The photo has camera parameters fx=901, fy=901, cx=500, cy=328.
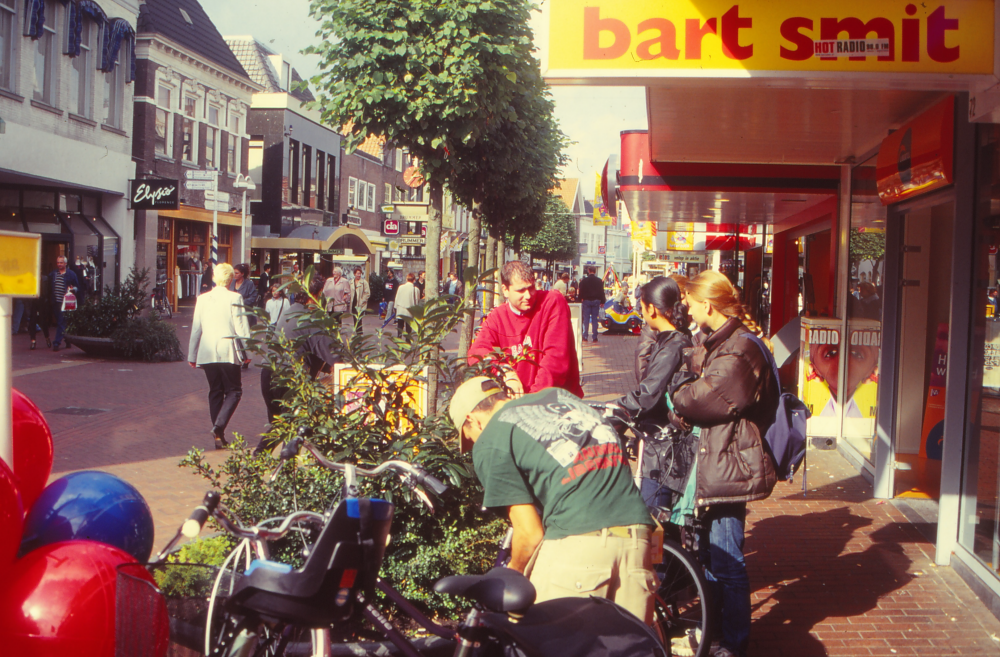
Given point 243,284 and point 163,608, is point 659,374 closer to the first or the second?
point 163,608

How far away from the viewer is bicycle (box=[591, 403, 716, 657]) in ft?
12.7

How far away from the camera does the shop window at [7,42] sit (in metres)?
19.3

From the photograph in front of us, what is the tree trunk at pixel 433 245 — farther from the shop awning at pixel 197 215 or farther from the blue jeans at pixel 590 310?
the shop awning at pixel 197 215

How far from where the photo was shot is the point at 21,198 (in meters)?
21.0

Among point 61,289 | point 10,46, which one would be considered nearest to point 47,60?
point 10,46

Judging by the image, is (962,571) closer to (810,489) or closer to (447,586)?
(810,489)

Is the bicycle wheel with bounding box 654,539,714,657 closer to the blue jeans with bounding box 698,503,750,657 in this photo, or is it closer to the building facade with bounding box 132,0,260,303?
the blue jeans with bounding box 698,503,750,657

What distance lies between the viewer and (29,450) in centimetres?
350

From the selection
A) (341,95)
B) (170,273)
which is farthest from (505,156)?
(170,273)

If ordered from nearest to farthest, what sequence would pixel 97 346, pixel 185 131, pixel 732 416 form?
pixel 732 416, pixel 97 346, pixel 185 131

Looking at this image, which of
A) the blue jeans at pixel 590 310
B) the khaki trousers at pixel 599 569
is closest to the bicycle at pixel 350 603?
the khaki trousers at pixel 599 569

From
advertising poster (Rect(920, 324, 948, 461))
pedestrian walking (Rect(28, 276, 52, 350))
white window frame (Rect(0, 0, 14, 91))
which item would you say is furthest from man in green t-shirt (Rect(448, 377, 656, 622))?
white window frame (Rect(0, 0, 14, 91))

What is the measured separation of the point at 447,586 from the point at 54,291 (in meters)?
17.0

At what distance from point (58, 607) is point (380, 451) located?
1.65 metres
